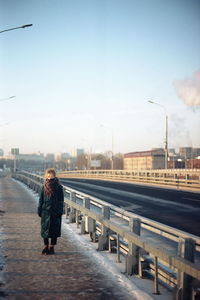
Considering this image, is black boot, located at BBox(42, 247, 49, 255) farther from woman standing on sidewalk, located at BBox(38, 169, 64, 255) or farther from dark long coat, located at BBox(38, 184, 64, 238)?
dark long coat, located at BBox(38, 184, 64, 238)

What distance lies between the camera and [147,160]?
119000 mm

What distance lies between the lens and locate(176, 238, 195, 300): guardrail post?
14.6ft

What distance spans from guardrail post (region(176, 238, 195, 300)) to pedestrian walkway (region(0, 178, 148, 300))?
3.01 feet

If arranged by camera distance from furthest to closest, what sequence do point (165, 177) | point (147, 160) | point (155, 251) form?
point (147, 160)
point (165, 177)
point (155, 251)

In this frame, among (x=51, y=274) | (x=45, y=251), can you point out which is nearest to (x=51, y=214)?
(x=45, y=251)

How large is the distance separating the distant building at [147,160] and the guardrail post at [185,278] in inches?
4261

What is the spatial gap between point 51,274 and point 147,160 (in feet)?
374

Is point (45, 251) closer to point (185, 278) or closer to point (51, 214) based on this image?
point (51, 214)

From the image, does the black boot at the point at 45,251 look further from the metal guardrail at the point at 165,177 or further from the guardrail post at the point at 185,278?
the metal guardrail at the point at 165,177

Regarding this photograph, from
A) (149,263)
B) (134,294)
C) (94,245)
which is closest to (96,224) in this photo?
(94,245)

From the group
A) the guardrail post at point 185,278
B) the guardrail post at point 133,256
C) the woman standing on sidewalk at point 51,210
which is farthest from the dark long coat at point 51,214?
the guardrail post at point 185,278

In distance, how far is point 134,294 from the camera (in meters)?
5.28

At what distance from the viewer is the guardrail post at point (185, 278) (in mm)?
4449

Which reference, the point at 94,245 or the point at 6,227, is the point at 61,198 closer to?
the point at 94,245
